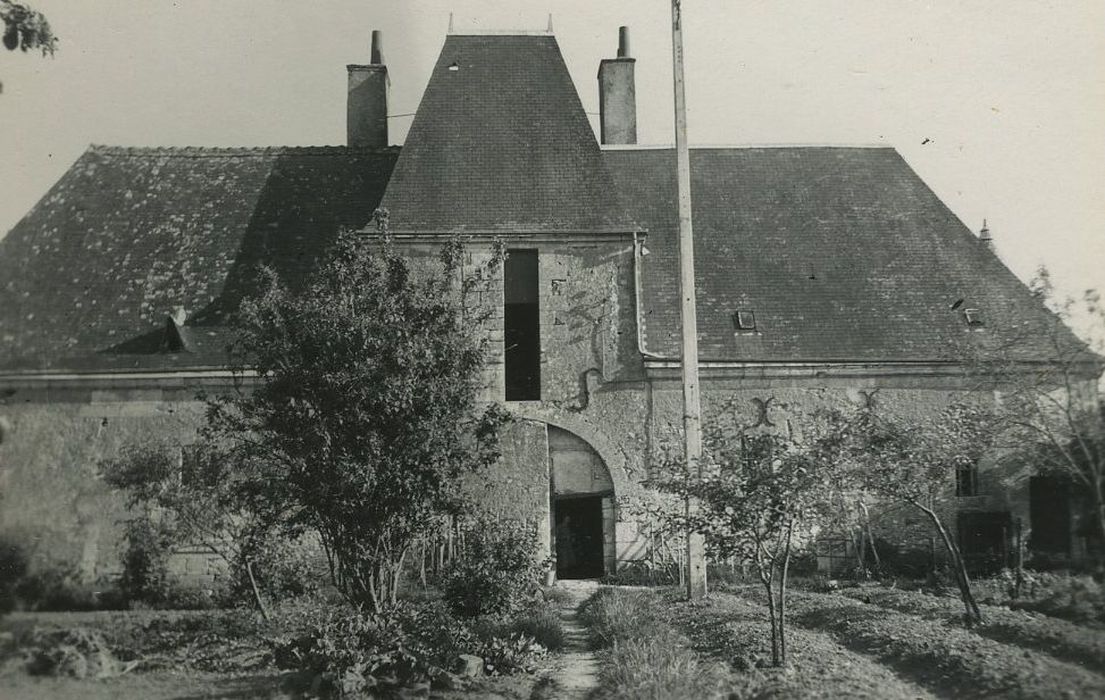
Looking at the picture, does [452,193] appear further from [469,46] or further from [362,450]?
[362,450]

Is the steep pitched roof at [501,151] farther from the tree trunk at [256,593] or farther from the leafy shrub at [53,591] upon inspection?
the leafy shrub at [53,591]

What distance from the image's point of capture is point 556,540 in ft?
59.1

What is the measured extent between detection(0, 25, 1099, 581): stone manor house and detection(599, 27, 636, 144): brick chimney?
1.94 meters

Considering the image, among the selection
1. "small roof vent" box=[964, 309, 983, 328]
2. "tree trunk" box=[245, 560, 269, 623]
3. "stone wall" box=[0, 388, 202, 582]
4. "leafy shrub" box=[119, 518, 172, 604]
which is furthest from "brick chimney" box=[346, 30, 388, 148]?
"small roof vent" box=[964, 309, 983, 328]

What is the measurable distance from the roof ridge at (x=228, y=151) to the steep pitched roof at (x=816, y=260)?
5885 mm

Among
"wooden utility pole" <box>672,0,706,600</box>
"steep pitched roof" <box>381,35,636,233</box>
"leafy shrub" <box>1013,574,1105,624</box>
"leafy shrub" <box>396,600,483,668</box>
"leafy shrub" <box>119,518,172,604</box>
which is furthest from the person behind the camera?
"steep pitched roof" <box>381,35,636,233</box>

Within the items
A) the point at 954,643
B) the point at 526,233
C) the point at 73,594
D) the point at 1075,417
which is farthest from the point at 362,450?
the point at 526,233

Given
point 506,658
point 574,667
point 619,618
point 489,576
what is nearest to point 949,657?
point 574,667

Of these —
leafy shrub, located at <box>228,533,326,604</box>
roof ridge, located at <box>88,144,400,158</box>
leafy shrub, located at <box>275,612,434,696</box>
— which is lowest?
leafy shrub, located at <box>275,612,434,696</box>

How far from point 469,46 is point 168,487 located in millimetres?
12306

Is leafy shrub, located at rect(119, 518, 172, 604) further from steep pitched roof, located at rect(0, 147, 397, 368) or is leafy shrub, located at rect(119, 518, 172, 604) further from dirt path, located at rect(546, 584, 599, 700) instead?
dirt path, located at rect(546, 584, 599, 700)

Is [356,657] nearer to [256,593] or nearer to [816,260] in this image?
[256,593]

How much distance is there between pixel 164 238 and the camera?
19469 millimetres

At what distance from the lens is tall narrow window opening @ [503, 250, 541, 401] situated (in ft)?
59.5
